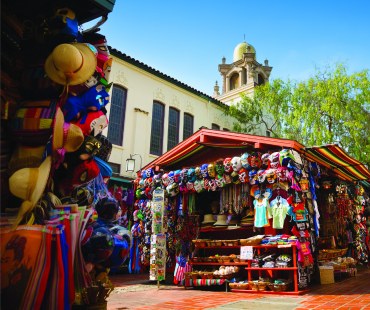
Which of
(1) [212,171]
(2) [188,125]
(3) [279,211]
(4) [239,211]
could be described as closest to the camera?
(3) [279,211]

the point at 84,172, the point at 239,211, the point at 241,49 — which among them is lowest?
the point at 84,172

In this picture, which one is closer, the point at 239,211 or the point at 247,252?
the point at 247,252

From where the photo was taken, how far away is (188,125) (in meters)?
20.0

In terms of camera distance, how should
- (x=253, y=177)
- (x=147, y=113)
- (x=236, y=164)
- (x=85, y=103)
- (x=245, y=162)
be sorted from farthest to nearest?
1. (x=147, y=113)
2. (x=236, y=164)
3. (x=245, y=162)
4. (x=253, y=177)
5. (x=85, y=103)

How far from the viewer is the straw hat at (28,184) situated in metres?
2.00

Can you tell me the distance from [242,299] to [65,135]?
5971 mm

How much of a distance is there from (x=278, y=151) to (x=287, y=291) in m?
3.40

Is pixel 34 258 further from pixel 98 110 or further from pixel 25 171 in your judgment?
pixel 98 110

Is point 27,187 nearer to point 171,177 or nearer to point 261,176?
point 261,176

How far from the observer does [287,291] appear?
7.45 metres

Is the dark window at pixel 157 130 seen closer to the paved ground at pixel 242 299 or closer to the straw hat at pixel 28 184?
the paved ground at pixel 242 299

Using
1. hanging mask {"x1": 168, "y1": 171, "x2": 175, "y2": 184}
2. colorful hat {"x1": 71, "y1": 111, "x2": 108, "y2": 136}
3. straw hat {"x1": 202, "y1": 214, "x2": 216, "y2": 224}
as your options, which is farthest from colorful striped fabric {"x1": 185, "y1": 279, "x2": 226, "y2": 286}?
colorful hat {"x1": 71, "y1": 111, "x2": 108, "y2": 136}

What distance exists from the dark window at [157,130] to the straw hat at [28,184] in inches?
608

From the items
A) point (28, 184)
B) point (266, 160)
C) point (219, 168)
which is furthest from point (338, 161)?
point (28, 184)
